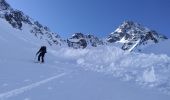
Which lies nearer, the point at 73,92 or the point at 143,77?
the point at 73,92

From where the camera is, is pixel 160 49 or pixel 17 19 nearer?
pixel 160 49

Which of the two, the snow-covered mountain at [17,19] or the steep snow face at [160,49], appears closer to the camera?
the steep snow face at [160,49]

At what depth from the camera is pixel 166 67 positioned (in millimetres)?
25672

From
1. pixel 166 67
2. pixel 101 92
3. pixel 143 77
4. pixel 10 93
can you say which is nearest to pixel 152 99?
pixel 101 92

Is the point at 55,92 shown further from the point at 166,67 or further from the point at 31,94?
the point at 166,67

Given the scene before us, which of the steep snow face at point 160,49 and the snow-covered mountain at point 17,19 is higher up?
the snow-covered mountain at point 17,19

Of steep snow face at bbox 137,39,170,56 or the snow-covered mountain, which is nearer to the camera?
steep snow face at bbox 137,39,170,56

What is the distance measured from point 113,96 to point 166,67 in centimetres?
1489

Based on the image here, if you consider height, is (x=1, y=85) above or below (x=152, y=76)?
below

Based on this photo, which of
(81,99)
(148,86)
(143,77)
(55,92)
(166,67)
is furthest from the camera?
(166,67)

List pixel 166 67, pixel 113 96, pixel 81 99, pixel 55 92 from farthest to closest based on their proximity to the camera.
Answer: pixel 166 67 → pixel 113 96 → pixel 55 92 → pixel 81 99

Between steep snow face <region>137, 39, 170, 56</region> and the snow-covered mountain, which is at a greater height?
the snow-covered mountain

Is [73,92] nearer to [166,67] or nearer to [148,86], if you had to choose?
[148,86]

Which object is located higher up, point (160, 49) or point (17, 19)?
point (17, 19)
